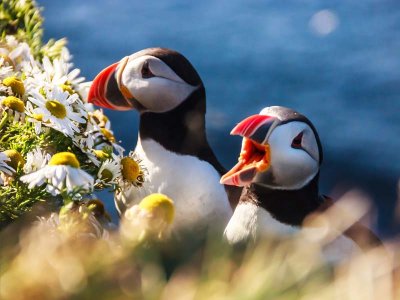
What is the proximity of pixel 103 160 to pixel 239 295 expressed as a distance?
1149mm

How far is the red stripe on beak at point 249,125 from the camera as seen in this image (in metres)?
1.73

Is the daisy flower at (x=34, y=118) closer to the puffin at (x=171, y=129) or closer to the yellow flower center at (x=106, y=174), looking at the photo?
the yellow flower center at (x=106, y=174)

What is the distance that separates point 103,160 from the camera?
6.17 ft

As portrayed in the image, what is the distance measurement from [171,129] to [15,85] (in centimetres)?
43

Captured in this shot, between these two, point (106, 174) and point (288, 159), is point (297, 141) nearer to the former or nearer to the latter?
point (288, 159)

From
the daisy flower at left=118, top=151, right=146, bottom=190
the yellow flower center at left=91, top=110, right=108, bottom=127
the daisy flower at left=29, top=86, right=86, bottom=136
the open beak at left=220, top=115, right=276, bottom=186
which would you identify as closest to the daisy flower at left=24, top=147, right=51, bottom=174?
the daisy flower at left=29, top=86, right=86, bottom=136

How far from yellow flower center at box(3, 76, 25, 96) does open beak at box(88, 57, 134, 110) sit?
23 cm

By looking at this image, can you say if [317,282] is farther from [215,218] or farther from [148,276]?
[215,218]

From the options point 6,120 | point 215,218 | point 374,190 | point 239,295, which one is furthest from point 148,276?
point 374,190

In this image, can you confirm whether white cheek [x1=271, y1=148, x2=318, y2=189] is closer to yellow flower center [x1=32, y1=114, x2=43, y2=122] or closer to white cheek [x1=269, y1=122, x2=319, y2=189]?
white cheek [x1=269, y1=122, x2=319, y2=189]

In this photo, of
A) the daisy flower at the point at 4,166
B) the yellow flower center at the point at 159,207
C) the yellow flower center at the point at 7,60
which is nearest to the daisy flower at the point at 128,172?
the daisy flower at the point at 4,166

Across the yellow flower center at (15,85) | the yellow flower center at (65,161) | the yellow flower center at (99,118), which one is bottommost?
the yellow flower center at (99,118)

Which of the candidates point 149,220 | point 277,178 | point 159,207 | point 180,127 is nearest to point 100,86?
point 180,127

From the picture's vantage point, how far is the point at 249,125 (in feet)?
A: 5.74
